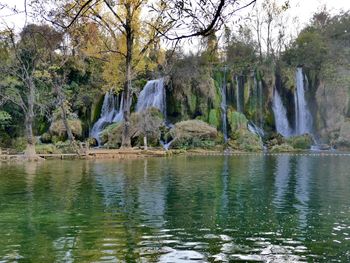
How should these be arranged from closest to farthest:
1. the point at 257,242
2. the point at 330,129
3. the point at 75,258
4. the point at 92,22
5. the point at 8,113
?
the point at 75,258, the point at 257,242, the point at 92,22, the point at 8,113, the point at 330,129

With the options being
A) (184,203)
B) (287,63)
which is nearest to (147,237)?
(184,203)

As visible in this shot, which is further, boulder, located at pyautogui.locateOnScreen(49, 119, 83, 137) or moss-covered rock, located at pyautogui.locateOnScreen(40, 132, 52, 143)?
moss-covered rock, located at pyautogui.locateOnScreen(40, 132, 52, 143)

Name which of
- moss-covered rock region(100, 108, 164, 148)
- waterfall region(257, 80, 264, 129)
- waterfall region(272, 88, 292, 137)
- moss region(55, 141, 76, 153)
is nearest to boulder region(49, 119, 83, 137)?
moss-covered rock region(100, 108, 164, 148)

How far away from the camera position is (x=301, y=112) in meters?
39.5

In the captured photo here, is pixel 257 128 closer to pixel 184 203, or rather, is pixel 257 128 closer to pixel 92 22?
pixel 92 22

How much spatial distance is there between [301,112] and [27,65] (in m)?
21.6

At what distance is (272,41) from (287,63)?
5470 millimetres

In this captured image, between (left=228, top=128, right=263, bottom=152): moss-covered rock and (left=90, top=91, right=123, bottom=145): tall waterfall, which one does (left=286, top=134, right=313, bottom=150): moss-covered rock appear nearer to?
(left=228, top=128, right=263, bottom=152): moss-covered rock

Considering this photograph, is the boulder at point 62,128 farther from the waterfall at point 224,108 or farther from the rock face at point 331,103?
the rock face at point 331,103

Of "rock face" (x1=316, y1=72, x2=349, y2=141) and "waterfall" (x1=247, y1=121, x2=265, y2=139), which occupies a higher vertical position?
"rock face" (x1=316, y1=72, x2=349, y2=141)

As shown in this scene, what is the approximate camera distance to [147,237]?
7.54 metres

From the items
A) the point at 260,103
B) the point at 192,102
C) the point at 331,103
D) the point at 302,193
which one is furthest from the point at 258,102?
the point at 302,193

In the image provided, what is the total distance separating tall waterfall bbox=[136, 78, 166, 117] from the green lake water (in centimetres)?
2193

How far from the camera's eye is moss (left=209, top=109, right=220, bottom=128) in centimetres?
3697
